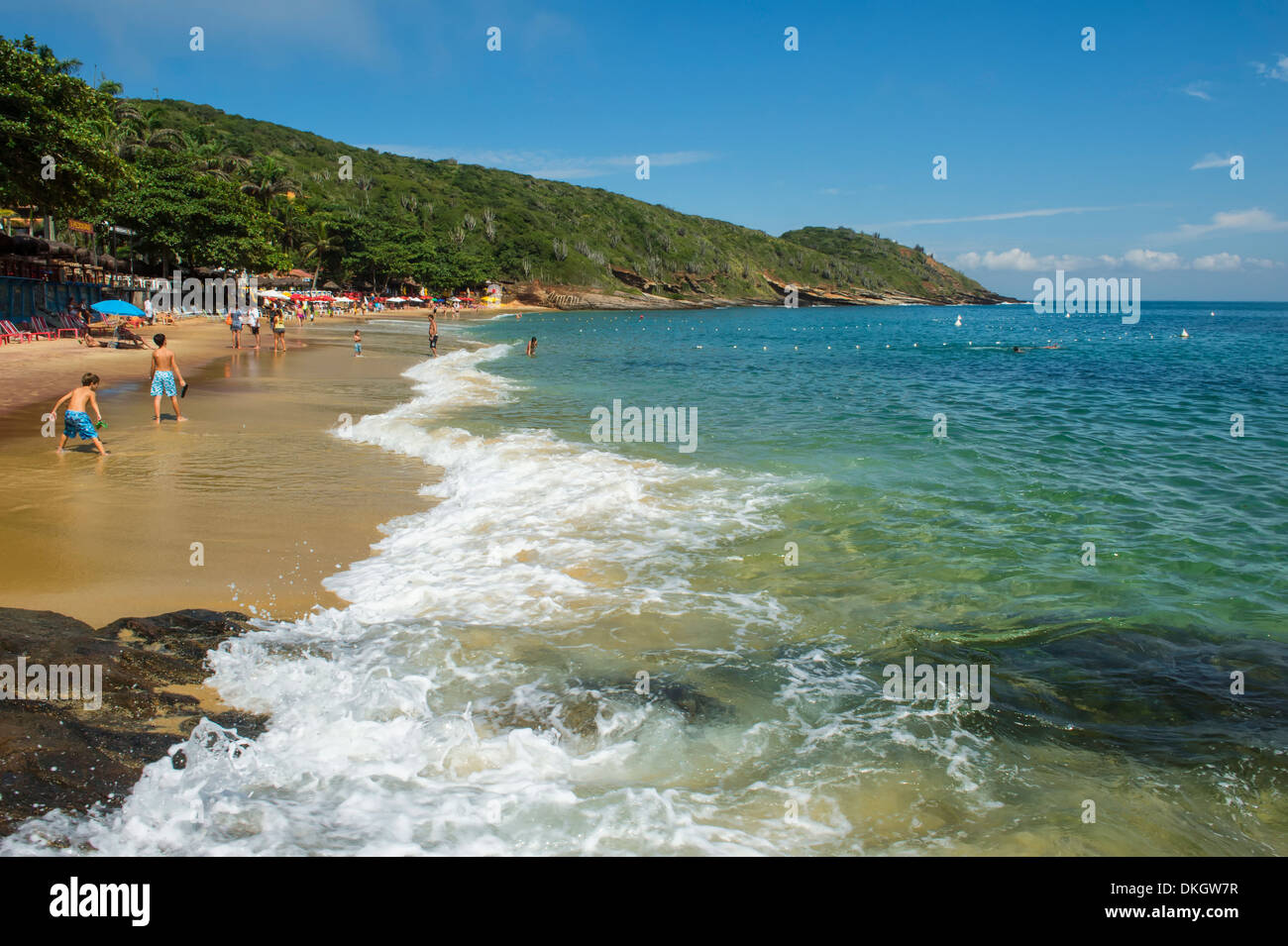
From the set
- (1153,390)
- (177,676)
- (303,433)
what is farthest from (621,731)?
(1153,390)

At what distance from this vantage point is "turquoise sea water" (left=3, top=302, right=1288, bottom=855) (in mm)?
4188

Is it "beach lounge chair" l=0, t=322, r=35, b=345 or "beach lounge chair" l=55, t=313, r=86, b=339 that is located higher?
"beach lounge chair" l=55, t=313, r=86, b=339

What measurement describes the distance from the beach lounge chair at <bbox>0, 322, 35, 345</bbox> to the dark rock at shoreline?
2764cm

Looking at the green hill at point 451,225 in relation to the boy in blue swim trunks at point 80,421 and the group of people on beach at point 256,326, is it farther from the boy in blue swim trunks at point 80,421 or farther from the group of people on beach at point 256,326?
the boy in blue swim trunks at point 80,421

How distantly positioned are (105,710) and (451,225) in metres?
144

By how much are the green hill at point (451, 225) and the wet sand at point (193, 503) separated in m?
61.2

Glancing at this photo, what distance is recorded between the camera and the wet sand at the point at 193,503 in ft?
22.5

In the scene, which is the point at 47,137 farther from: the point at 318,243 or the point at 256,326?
the point at 318,243

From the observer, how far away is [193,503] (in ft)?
31.4
